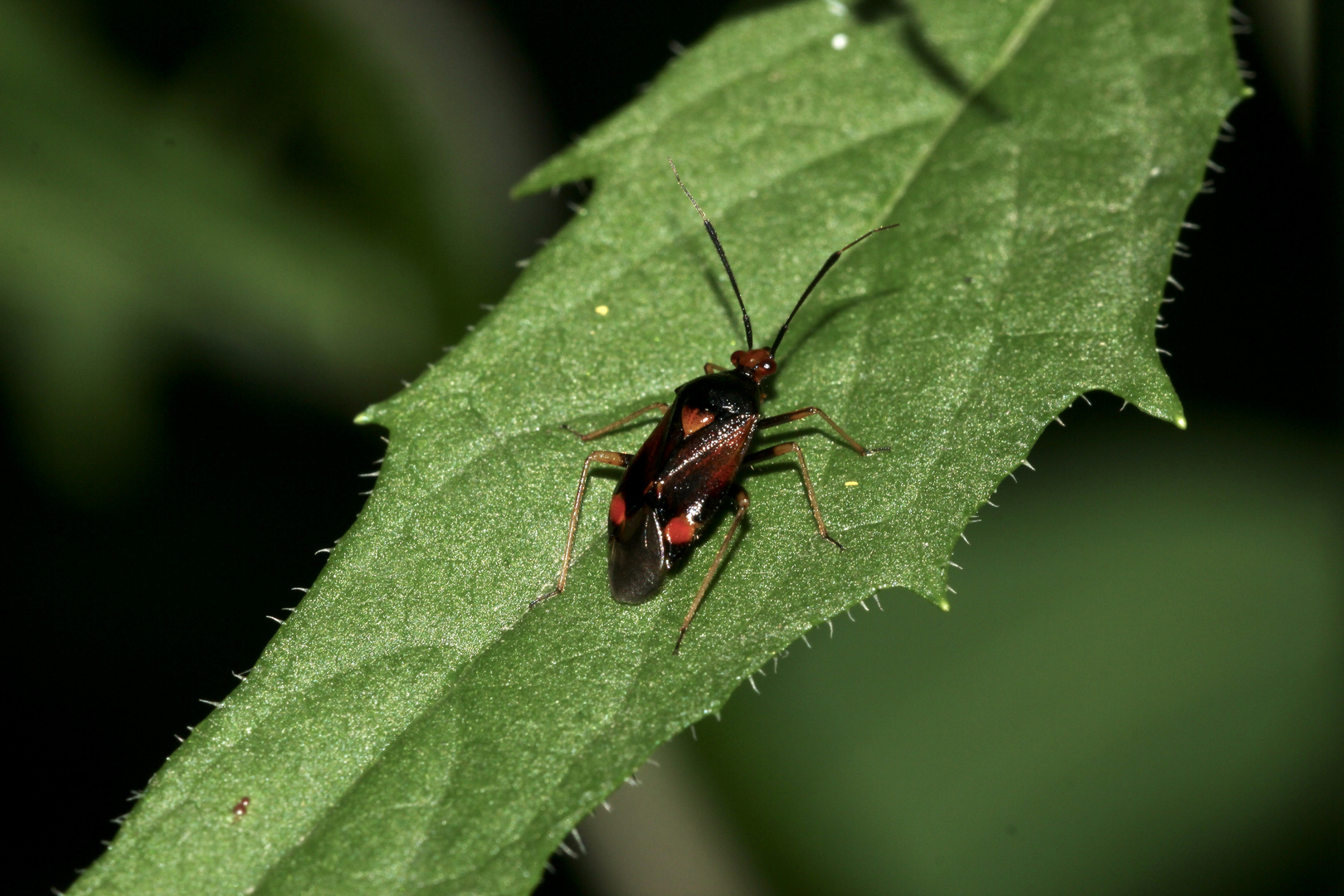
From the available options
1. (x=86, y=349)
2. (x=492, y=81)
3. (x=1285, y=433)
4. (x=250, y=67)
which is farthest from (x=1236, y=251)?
(x=86, y=349)

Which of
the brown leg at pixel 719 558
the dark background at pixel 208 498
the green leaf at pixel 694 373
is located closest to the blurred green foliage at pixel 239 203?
the dark background at pixel 208 498

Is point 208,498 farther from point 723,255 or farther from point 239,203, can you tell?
point 723,255

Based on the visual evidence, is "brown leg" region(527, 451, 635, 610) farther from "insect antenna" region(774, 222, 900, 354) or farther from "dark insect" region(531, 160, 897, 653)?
"insect antenna" region(774, 222, 900, 354)

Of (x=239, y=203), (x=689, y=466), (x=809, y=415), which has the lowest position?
(x=809, y=415)

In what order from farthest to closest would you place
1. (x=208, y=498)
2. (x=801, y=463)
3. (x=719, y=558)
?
(x=208, y=498) < (x=801, y=463) < (x=719, y=558)

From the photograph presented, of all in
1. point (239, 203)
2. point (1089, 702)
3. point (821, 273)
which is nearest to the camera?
point (821, 273)

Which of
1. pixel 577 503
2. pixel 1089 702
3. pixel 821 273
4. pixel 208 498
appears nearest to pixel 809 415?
pixel 821 273

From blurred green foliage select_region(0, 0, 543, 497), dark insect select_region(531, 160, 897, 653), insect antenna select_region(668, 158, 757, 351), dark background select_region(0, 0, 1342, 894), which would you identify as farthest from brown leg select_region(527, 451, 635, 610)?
blurred green foliage select_region(0, 0, 543, 497)
